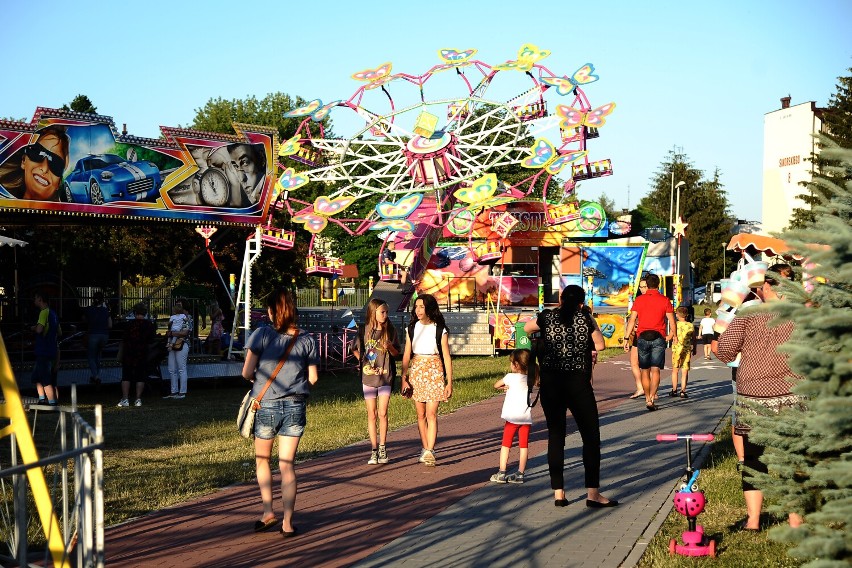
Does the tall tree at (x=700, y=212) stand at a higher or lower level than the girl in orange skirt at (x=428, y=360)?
higher

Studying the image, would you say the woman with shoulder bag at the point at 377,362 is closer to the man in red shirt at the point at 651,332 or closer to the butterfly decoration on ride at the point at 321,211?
the man in red shirt at the point at 651,332

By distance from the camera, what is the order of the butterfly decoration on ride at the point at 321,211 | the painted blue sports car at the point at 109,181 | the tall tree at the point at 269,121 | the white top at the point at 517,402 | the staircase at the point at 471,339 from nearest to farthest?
the white top at the point at 517,402 → the painted blue sports car at the point at 109,181 → the staircase at the point at 471,339 → the butterfly decoration on ride at the point at 321,211 → the tall tree at the point at 269,121

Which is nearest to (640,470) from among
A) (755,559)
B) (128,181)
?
(755,559)

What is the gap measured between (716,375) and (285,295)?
15.3 meters

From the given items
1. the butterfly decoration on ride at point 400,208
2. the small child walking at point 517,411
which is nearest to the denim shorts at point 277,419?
the small child walking at point 517,411

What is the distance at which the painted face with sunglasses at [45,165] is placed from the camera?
16.4 m

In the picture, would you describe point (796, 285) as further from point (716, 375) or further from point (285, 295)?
point (716, 375)

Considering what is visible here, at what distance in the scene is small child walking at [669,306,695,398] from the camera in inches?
634

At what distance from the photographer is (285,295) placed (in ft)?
25.0

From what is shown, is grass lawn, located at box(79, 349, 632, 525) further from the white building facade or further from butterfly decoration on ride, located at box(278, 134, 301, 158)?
the white building facade

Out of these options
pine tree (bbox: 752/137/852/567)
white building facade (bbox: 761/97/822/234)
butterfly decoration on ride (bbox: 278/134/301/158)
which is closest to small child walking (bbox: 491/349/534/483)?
pine tree (bbox: 752/137/852/567)

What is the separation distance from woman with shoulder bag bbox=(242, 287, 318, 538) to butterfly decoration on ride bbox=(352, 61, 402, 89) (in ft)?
75.9

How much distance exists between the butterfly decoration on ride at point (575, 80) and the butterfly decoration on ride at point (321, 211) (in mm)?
6707

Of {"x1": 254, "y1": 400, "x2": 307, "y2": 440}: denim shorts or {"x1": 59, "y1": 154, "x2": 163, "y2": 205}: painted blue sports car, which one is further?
{"x1": 59, "y1": 154, "x2": 163, "y2": 205}: painted blue sports car
